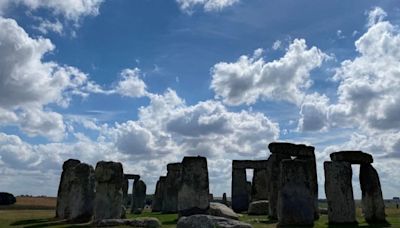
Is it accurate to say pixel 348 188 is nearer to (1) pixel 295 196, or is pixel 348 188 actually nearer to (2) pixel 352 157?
(2) pixel 352 157

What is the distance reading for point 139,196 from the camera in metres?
37.8

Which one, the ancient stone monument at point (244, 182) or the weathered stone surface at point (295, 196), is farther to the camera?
the ancient stone monument at point (244, 182)

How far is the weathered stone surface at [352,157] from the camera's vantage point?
2033 cm

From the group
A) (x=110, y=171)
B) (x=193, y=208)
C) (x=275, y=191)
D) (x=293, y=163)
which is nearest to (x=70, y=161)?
(x=110, y=171)

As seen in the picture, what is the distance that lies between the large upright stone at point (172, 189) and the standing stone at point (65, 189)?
9368mm

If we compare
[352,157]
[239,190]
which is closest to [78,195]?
[352,157]

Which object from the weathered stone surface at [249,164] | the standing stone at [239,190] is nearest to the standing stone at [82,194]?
the standing stone at [239,190]

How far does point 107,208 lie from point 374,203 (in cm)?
1126

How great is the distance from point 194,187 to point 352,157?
278 inches

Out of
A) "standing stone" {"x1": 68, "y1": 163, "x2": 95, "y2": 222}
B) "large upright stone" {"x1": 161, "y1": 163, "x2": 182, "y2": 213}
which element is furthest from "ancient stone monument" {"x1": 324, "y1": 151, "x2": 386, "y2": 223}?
"large upright stone" {"x1": 161, "y1": 163, "x2": 182, "y2": 213}

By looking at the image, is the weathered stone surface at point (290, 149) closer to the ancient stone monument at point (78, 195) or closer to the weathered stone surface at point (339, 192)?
the weathered stone surface at point (339, 192)

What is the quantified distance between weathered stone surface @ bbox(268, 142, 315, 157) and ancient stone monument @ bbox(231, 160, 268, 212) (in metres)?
11.1

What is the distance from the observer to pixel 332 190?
1959 cm

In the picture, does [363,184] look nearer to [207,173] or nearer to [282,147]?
[282,147]
